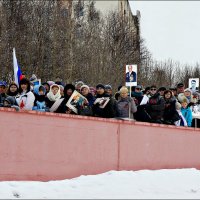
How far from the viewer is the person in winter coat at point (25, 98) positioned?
33.7 ft

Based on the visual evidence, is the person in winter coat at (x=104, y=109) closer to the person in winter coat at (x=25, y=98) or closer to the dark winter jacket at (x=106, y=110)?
the dark winter jacket at (x=106, y=110)

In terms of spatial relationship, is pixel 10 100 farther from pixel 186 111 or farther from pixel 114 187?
pixel 186 111

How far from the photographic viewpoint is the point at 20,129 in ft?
31.0

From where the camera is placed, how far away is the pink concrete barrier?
9375mm

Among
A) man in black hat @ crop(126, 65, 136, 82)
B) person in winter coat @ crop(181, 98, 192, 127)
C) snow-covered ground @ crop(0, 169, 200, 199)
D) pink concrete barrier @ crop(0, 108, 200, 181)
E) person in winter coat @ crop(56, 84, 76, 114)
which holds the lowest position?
snow-covered ground @ crop(0, 169, 200, 199)

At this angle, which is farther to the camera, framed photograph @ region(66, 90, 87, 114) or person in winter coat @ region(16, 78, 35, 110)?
framed photograph @ region(66, 90, 87, 114)

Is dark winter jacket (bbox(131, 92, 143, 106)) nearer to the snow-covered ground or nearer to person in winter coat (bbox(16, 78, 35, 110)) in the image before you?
the snow-covered ground

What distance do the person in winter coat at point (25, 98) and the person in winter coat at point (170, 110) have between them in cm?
416

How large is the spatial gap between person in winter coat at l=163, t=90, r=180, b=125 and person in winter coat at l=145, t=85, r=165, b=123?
461mm

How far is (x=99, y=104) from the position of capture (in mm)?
11523

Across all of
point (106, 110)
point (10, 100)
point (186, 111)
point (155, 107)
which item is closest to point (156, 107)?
point (155, 107)

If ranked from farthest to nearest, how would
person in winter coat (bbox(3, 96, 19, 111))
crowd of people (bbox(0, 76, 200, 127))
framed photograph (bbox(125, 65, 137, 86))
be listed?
framed photograph (bbox(125, 65, 137, 86)) → crowd of people (bbox(0, 76, 200, 127)) → person in winter coat (bbox(3, 96, 19, 111))

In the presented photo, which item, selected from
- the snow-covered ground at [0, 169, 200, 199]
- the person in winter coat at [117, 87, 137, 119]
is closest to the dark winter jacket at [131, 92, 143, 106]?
the person in winter coat at [117, 87, 137, 119]

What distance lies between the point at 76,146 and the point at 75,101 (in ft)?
3.23
